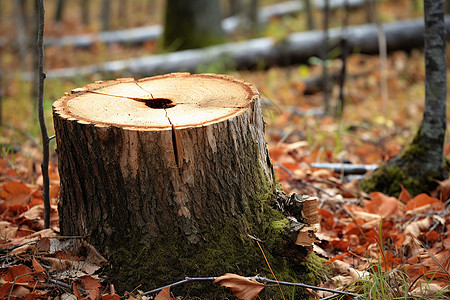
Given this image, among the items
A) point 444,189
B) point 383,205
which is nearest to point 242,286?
point 383,205

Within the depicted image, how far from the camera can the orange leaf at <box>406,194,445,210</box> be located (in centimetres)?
264

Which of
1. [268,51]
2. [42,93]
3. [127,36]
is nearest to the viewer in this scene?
[42,93]

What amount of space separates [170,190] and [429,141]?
194 cm

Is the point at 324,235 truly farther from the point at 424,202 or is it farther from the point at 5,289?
the point at 5,289

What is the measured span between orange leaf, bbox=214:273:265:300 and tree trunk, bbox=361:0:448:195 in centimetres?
157

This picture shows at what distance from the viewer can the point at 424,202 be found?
8.75ft

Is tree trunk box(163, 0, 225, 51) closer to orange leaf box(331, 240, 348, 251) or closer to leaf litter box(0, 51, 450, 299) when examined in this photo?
leaf litter box(0, 51, 450, 299)

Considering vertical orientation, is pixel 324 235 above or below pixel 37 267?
below

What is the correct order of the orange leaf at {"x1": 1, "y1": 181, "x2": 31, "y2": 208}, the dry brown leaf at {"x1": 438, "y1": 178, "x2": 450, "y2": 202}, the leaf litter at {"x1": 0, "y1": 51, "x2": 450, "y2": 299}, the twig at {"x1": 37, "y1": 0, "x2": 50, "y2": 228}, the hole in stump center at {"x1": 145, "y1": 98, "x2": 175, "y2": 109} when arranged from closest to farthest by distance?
the leaf litter at {"x1": 0, "y1": 51, "x2": 450, "y2": 299} < the twig at {"x1": 37, "y1": 0, "x2": 50, "y2": 228} < the hole in stump center at {"x1": 145, "y1": 98, "x2": 175, "y2": 109} < the orange leaf at {"x1": 1, "y1": 181, "x2": 31, "y2": 208} < the dry brown leaf at {"x1": 438, "y1": 178, "x2": 450, "y2": 202}

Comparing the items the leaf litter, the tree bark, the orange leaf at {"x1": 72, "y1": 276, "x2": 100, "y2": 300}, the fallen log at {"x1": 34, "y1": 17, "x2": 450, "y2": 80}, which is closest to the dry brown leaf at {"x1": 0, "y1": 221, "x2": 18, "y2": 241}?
the leaf litter

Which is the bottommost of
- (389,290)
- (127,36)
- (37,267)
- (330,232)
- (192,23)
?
(330,232)

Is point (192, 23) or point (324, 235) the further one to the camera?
point (192, 23)

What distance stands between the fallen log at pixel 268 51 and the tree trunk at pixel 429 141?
4.65 m

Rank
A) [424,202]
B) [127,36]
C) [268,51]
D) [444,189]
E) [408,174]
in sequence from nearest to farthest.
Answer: [424,202], [444,189], [408,174], [268,51], [127,36]
